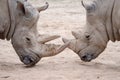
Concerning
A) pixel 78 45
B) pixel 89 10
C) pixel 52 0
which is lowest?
pixel 52 0

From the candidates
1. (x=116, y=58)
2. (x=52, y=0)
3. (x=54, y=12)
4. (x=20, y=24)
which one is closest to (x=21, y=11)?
(x=20, y=24)

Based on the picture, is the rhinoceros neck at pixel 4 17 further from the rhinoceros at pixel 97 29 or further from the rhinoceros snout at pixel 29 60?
the rhinoceros at pixel 97 29

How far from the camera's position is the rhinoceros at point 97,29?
8039 mm

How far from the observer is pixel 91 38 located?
834 centimetres

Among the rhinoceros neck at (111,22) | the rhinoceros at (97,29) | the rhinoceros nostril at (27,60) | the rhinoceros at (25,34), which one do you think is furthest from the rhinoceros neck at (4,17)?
the rhinoceros neck at (111,22)

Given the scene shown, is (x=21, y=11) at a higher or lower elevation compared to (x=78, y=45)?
higher

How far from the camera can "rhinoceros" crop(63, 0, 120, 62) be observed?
804 cm

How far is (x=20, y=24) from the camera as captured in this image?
26.0ft

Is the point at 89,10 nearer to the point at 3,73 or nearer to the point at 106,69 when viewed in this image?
the point at 106,69

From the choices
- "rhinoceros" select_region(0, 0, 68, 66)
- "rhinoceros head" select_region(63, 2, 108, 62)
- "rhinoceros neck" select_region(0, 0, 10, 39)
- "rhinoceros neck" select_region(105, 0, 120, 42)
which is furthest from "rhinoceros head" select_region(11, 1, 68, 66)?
"rhinoceros neck" select_region(105, 0, 120, 42)

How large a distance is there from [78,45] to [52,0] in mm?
11384

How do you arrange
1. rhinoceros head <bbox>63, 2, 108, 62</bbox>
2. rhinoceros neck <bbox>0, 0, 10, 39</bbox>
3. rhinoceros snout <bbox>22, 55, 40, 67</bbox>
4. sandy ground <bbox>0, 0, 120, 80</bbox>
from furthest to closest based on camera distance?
1. rhinoceros head <bbox>63, 2, 108, 62</bbox>
2. rhinoceros snout <bbox>22, 55, 40, 67</bbox>
3. rhinoceros neck <bbox>0, 0, 10, 39</bbox>
4. sandy ground <bbox>0, 0, 120, 80</bbox>

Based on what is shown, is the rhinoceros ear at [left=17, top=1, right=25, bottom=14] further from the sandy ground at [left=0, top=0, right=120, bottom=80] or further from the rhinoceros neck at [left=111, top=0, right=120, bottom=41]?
the rhinoceros neck at [left=111, top=0, right=120, bottom=41]

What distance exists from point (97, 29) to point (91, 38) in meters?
0.20
